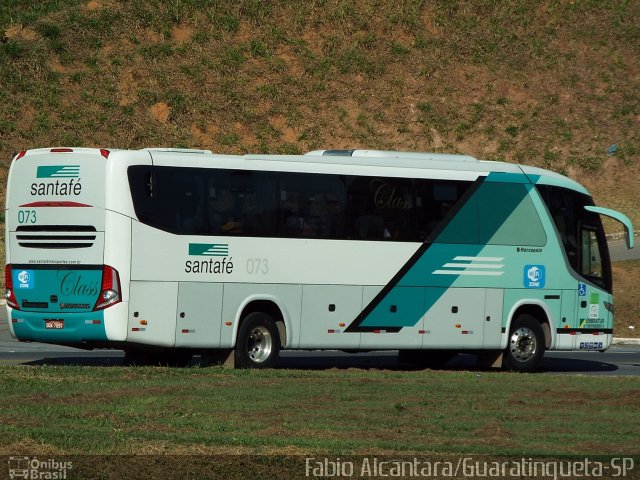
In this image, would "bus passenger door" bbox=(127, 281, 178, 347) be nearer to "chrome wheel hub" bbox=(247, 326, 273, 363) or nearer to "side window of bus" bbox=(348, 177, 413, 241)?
"chrome wheel hub" bbox=(247, 326, 273, 363)

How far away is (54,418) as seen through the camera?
13.1 meters

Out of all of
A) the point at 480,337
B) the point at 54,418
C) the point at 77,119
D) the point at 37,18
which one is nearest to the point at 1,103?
the point at 77,119

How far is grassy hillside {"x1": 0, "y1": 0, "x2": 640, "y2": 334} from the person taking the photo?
165 ft

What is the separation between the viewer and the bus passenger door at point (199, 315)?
1961 centimetres

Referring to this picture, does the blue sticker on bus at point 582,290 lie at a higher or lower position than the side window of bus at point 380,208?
lower

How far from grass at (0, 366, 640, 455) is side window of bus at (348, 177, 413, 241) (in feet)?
9.72

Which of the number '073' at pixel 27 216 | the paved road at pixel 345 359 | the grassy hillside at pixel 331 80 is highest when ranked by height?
the grassy hillside at pixel 331 80

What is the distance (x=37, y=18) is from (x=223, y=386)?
40.4 m

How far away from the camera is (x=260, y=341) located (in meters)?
20.4

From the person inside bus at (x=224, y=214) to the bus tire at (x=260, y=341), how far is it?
1.38m

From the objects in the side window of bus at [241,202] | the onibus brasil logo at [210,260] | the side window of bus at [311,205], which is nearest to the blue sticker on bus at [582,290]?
the side window of bus at [311,205]

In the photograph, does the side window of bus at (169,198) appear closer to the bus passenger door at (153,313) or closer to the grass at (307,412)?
the bus passenger door at (153,313)

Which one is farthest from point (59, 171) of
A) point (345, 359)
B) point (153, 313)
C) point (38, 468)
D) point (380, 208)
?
point (38, 468)

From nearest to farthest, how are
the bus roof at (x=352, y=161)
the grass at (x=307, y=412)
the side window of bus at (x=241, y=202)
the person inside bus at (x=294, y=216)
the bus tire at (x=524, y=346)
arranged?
1. the grass at (x=307, y=412)
2. the bus roof at (x=352, y=161)
3. the side window of bus at (x=241, y=202)
4. the person inside bus at (x=294, y=216)
5. the bus tire at (x=524, y=346)
